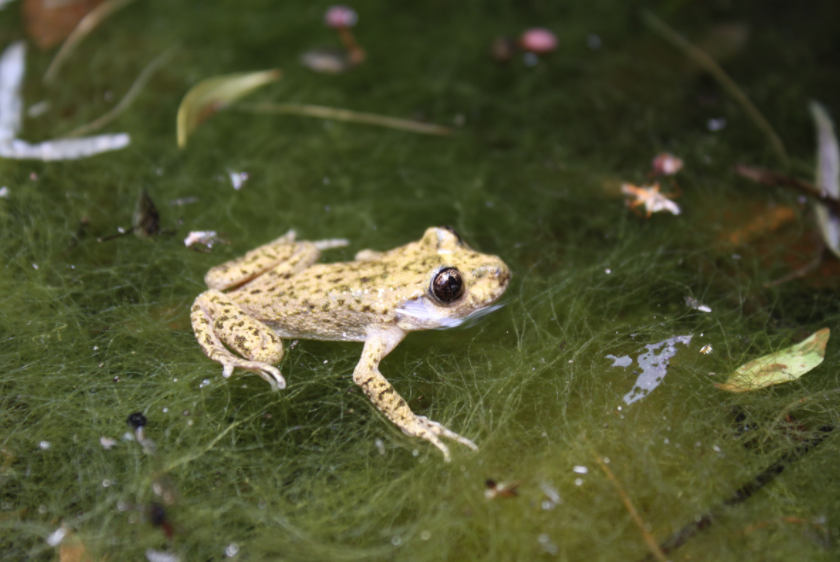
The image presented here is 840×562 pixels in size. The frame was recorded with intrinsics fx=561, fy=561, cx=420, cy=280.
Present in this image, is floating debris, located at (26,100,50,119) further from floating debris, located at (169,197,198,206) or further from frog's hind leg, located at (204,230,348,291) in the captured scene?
frog's hind leg, located at (204,230,348,291)

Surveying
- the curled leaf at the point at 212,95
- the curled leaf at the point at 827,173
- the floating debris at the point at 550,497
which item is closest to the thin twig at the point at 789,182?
the curled leaf at the point at 827,173

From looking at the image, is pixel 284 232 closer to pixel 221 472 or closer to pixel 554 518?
pixel 221 472

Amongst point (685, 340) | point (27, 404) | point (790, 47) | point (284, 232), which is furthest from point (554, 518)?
point (790, 47)

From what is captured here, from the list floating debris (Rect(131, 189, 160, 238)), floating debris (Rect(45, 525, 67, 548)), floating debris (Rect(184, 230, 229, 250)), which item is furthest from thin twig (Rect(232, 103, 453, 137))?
floating debris (Rect(45, 525, 67, 548))

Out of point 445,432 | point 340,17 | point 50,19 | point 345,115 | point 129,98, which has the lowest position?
point 445,432

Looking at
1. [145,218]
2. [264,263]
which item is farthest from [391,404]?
[145,218]

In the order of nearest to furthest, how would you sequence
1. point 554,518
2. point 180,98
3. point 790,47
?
point 554,518 → point 180,98 → point 790,47

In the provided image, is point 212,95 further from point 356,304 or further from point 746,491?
point 746,491

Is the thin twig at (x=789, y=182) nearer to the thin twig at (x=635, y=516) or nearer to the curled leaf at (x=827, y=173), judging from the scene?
the curled leaf at (x=827, y=173)
